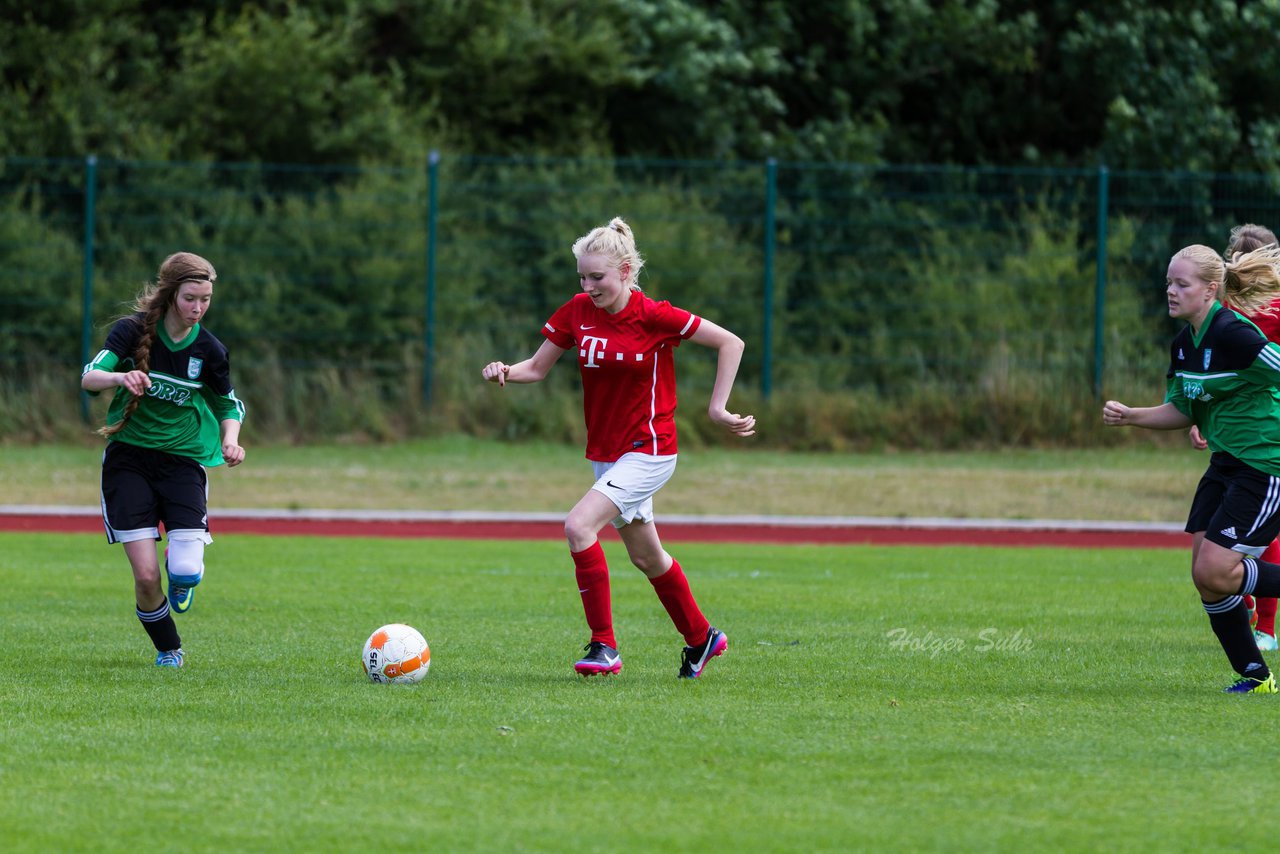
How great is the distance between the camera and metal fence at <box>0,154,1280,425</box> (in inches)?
808

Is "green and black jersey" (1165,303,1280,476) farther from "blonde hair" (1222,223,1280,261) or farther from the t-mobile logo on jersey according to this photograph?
the t-mobile logo on jersey

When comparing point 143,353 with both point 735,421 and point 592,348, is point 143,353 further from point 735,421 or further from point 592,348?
point 735,421

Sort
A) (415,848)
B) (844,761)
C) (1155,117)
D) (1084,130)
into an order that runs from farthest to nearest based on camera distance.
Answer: (1084,130) < (1155,117) < (844,761) < (415,848)

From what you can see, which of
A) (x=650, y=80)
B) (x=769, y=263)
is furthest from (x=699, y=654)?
(x=650, y=80)

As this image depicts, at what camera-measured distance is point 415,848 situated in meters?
4.49

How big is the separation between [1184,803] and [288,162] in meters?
20.3

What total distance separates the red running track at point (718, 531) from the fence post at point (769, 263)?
576 cm

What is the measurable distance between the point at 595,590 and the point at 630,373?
0.93 m

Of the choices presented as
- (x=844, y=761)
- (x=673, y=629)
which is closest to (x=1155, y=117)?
(x=673, y=629)

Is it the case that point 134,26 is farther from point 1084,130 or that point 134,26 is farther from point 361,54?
point 1084,130

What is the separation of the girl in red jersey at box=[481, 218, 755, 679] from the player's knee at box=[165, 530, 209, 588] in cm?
158

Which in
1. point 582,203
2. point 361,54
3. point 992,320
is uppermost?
point 361,54

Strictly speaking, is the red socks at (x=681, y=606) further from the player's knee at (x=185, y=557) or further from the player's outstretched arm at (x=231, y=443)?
the player's knee at (x=185, y=557)

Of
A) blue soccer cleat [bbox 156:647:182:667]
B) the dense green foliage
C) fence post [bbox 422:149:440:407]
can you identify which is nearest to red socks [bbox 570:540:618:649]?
blue soccer cleat [bbox 156:647:182:667]
